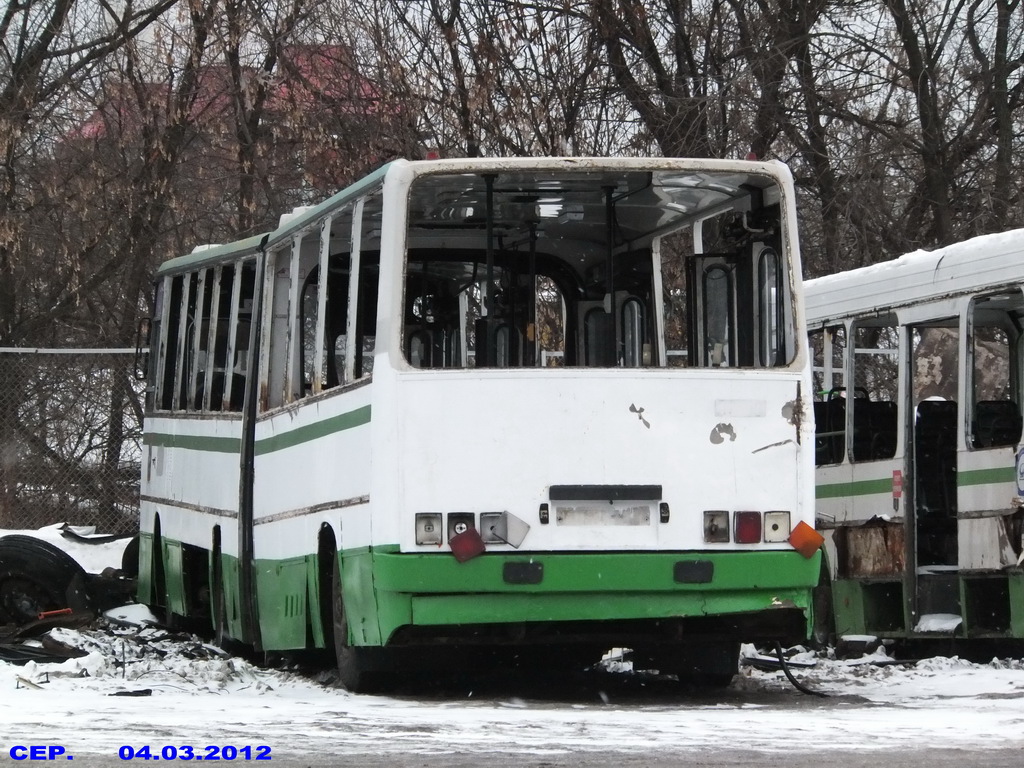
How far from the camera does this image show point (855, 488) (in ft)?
45.4

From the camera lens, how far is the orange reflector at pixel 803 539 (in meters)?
9.84

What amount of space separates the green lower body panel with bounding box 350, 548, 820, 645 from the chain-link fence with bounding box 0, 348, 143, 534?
1086cm

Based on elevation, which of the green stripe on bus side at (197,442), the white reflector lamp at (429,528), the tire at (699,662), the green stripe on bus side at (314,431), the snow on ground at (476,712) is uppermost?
the green stripe on bus side at (197,442)

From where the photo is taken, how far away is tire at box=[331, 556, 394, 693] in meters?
10.5

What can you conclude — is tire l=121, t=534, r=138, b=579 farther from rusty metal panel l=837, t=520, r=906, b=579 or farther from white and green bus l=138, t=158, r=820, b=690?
rusty metal panel l=837, t=520, r=906, b=579

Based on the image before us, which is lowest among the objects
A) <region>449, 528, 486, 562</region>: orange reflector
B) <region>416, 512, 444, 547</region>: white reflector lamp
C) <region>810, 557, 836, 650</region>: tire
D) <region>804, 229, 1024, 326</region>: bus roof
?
<region>810, 557, 836, 650</region>: tire

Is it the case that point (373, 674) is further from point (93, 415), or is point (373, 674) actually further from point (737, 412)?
point (93, 415)

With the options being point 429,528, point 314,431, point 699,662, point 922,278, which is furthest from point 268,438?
point 922,278

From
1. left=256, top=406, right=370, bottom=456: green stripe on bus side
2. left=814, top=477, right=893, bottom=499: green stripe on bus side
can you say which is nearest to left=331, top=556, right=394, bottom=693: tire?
left=256, top=406, right=370, bottom=456: green stripe on bus side

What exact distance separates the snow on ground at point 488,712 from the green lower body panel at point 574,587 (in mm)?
470

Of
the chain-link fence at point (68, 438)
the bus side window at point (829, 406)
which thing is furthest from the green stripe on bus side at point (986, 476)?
the chain-link fence at point (68, 438)

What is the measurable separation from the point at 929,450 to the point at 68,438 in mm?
9972

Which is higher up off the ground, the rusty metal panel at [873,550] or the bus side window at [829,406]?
the bus side window at [829,406]

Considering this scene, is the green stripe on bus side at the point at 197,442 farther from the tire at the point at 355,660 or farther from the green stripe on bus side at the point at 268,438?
the tire at the point at 355,660
